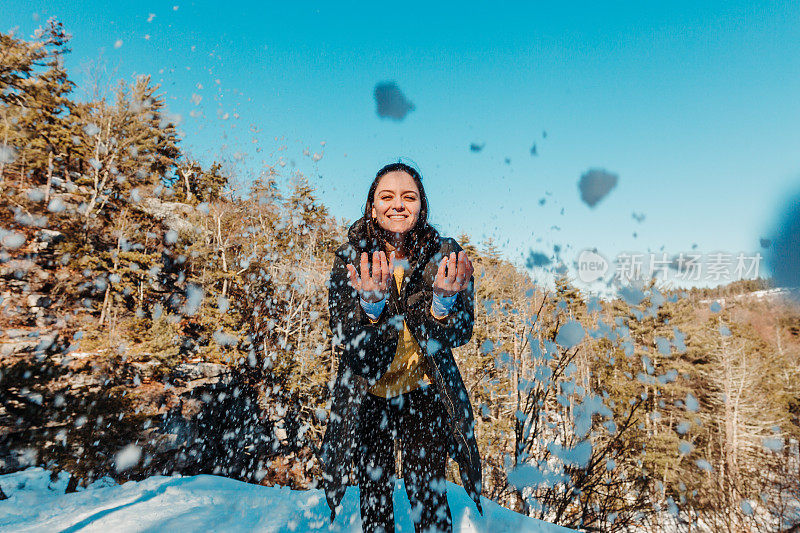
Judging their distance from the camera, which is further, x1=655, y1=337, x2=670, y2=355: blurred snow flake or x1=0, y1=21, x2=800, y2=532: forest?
x1=655, y1=337, x2=670, y2=355: blurred snow flake

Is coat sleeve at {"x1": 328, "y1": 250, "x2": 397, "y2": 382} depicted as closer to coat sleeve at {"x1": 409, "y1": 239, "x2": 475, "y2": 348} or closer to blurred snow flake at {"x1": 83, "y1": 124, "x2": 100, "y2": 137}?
coat sleeve at {"x1": 409, "y1": 239, "x2": 475, "y2": 348}

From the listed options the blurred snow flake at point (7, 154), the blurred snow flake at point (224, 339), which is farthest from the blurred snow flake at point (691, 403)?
the blurred snow flake at point (7, 154)

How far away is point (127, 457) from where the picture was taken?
6.95 metres

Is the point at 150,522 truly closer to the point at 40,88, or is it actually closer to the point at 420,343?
the point at 420,343

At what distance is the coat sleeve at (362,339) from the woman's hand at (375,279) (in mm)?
121

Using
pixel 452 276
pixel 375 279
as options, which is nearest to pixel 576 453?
pixel 452 276

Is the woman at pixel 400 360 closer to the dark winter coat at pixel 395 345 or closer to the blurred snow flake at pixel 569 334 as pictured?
the dark winter coat at pixel 395 345

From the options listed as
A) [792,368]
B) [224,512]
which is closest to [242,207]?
[224,512]

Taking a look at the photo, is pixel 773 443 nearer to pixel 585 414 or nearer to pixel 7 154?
pixel 585 414

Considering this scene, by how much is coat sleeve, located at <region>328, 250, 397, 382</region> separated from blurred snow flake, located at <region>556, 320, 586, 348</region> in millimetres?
1607

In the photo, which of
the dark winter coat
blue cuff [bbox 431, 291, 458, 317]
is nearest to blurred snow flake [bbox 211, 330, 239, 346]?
the dark winter coat

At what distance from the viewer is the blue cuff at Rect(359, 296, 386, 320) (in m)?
1.38

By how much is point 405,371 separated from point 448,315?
1.13 feet

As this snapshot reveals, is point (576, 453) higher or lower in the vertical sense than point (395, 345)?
lower
